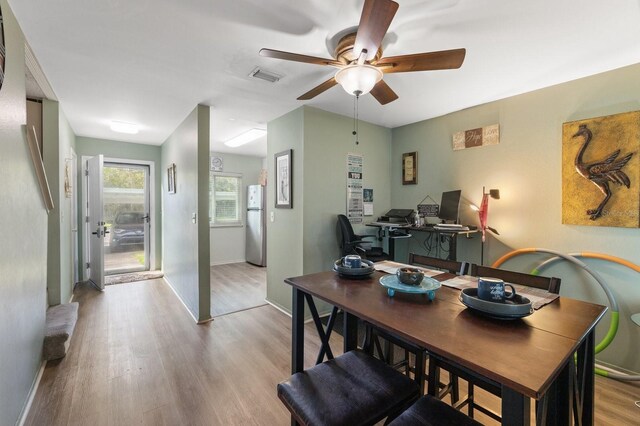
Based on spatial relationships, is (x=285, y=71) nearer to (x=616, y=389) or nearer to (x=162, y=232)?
(x=616, y=389)

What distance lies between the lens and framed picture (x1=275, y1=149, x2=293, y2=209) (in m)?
3.32

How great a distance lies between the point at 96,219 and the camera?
13.9ft

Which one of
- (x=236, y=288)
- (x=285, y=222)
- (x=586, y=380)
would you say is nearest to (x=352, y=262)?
(x=586, y=380)

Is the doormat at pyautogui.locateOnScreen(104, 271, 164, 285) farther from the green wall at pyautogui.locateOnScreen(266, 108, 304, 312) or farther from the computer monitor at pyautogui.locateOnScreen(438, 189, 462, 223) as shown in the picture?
the computer monitor at pyautogui.locateOnScreen(438, 189, 462, 223)

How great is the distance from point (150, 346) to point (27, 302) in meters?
1.08

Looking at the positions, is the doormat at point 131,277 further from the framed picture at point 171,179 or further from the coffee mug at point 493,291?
the coffee mug at point 493,291

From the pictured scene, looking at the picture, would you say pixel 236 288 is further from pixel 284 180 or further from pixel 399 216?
pixel 399 216

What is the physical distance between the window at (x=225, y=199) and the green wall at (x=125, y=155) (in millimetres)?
993

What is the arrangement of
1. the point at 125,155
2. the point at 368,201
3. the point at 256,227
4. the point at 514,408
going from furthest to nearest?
the point at 256,227
the point at 125,155
the point at 368,201
the point at 514,408

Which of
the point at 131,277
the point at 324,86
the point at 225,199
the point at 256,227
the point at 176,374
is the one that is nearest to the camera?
the point at 324,86

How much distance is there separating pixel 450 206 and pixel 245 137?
3.26m

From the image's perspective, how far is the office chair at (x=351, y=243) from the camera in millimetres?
3227

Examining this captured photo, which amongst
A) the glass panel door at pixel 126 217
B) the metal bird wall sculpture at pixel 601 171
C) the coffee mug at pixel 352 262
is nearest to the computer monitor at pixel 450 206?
the metal bird wall sculpture at pixel 601 171

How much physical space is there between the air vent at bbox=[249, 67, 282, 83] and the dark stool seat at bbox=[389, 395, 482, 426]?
8.02 feet
